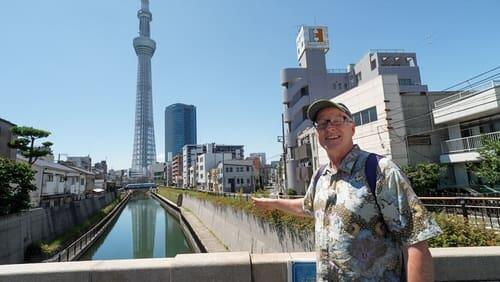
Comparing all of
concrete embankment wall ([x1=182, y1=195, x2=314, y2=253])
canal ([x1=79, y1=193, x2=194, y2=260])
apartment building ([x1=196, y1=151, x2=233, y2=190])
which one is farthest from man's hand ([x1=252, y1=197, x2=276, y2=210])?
apartment building ([x1=196, y1=151, x2=233, y2=190])

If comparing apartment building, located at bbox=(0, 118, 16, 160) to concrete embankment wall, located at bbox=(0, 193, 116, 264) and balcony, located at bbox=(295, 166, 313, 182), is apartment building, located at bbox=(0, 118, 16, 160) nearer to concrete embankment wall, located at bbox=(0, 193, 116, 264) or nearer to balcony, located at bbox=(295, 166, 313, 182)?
Answer: concrete embankment wall, located at bbox=(0, 193, 116, 264)

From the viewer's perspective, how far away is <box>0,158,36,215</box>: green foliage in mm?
15219

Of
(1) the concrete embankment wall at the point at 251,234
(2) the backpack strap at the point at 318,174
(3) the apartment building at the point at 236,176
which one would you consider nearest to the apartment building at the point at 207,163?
(3) the apartment building at the point at 236,176

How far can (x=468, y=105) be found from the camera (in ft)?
52.7

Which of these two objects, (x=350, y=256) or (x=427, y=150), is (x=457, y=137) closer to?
(x=427, y=150)

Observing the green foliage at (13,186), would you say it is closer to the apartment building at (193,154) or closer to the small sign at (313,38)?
the small sign at (313,38)

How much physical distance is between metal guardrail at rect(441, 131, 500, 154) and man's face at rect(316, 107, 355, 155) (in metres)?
17.4

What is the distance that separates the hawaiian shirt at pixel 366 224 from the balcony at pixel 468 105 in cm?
1732

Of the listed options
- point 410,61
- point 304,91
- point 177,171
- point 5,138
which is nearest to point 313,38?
point 304,91

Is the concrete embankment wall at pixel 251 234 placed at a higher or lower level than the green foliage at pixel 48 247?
higher

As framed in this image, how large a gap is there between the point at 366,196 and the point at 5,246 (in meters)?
19.6

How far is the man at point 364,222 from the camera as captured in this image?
4.44 feet

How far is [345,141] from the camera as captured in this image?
1.78 m

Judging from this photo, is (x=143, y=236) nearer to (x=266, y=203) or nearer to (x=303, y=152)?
(x=303, y=152)
